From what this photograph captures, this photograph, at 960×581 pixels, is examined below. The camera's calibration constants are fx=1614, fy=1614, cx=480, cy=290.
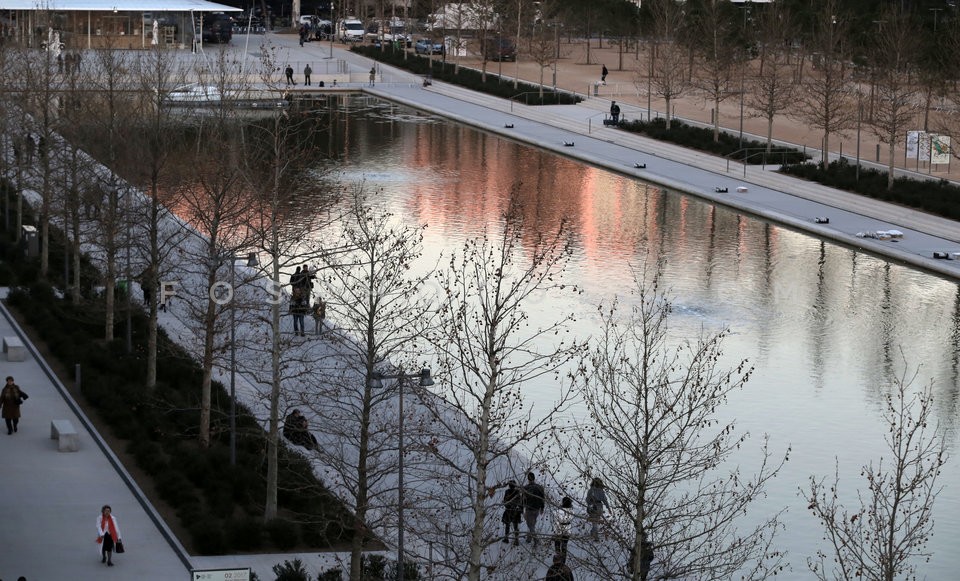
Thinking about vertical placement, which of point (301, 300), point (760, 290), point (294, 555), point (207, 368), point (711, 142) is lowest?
point (294, 555)

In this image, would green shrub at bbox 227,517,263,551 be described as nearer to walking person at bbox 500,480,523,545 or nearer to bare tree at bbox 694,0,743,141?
walking person at bbox 500,480,523,545

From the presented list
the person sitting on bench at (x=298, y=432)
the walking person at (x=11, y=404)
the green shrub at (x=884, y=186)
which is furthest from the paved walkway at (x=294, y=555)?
the person sitting on bench at (x=298, y=432)

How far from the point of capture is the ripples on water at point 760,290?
3188cm

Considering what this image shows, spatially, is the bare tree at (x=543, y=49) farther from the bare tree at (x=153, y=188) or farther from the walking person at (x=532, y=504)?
the walking person at (x=532, y=504)

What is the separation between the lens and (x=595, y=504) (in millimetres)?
21984

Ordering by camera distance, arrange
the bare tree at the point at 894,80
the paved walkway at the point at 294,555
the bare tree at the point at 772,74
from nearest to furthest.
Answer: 1. the paved walkway at the point at 294,555
2. the bare tree at the point at 894,80
3. the bare tree at the point at 772,74

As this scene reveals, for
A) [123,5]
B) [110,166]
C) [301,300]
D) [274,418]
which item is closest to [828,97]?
[110,166]

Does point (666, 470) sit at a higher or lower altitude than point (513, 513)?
lower

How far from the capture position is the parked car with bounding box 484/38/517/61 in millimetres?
97062

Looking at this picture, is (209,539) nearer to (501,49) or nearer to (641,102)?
(641,102)

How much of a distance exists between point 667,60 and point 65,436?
4747 cm

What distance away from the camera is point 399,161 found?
6619 centimetres

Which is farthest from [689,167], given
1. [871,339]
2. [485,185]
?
[871,339]

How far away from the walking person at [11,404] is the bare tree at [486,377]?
8.01m
